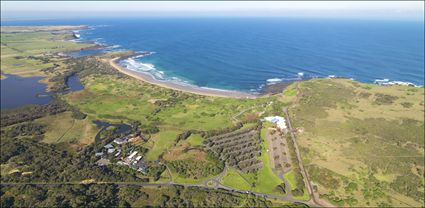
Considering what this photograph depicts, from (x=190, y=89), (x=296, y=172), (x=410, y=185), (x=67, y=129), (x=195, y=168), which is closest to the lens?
(x=410, y=185)

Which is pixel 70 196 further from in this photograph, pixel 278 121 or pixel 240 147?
pixel 278 121

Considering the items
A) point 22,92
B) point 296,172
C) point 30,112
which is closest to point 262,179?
point 296,172

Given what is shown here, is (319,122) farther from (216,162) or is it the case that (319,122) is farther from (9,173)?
(9,173)

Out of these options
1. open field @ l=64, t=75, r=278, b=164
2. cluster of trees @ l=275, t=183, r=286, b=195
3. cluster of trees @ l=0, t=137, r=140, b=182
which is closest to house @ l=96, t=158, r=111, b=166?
cluster of trees @ l=0, t=137, r=140, b=182

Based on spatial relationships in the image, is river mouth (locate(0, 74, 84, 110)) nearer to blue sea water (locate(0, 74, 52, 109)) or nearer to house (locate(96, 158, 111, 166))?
blue sea water (locate(0, 74, 52, 109))

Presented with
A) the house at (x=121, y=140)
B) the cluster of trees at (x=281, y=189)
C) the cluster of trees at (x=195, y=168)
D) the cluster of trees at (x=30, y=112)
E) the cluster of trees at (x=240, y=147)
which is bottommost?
the cluster of trees at (x=281, y=189)

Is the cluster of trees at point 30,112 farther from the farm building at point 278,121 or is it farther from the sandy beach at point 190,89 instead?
the farm building at point 278,121

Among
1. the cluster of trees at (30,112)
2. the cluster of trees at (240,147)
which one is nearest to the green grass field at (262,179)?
the cluster of trees at (240,147)
